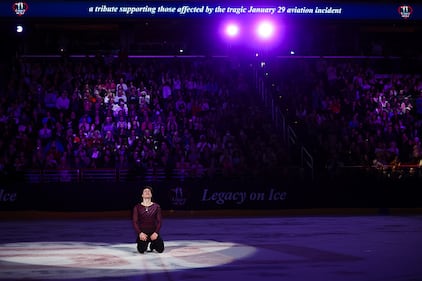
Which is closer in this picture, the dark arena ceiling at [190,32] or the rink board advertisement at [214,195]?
the rink board advertisement at [214,195]

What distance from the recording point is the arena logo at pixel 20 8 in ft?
104

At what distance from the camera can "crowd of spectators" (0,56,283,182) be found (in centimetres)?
2561

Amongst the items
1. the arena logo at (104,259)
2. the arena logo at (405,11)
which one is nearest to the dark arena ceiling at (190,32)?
the arena logo at (405,11)

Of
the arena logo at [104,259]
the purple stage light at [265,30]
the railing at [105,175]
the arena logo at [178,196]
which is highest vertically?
the purple stage light at [265,30]

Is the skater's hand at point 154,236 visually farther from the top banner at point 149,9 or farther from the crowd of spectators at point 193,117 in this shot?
the top banner at point 149,9

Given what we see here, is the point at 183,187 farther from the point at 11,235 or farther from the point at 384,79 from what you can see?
the point at 384,79

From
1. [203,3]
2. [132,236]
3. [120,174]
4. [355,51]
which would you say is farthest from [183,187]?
[355,51]

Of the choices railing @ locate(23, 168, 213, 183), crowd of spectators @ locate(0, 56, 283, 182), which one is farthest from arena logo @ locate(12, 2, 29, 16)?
railing @ locate(23, 168, 213, 183)

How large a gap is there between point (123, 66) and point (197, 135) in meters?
6.11

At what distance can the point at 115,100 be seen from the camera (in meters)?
28.9

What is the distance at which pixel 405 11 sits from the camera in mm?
34312

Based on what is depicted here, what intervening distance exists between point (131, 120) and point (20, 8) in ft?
29.3

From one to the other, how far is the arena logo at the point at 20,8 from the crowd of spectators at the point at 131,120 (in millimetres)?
2333

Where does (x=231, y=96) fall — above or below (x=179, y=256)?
above
